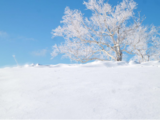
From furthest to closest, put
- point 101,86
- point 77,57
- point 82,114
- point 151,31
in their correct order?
point 151,31 < point 77,57 < point 101,86 < point 82,114

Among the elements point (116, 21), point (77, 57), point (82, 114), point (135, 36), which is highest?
point (116, 21)

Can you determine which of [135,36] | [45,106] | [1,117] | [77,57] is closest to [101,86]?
[45,106]

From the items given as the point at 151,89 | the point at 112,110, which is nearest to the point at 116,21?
the point at 151,89

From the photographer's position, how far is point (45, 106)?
3.37ft

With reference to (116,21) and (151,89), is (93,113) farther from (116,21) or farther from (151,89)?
(116,21)

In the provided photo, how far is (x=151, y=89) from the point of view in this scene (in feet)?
4.18

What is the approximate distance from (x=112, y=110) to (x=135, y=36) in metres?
9.04

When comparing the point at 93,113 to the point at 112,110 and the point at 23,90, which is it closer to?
the point at 112,110

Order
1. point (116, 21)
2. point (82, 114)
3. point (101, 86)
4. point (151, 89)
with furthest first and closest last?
point (116, 21) → point (101, 86) → point (151, 89) → point (82, 114)

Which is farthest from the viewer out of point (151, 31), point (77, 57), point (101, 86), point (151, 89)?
point (151, 31)

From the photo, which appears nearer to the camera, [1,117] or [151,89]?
[1,117]

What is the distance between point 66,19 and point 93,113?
7844 mm

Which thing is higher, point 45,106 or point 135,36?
point 135,36

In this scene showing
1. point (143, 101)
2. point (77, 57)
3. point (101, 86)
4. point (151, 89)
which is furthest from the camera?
point (77, 57)
